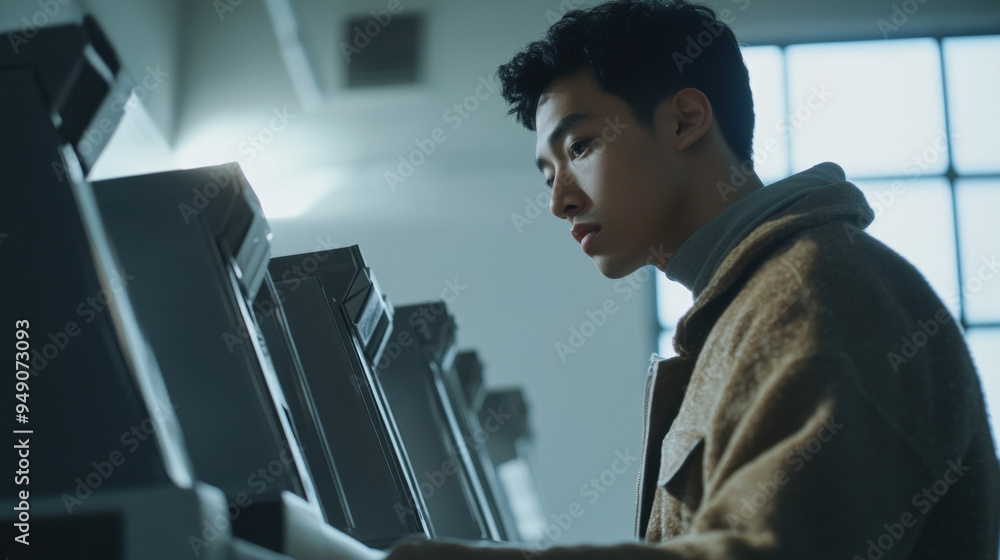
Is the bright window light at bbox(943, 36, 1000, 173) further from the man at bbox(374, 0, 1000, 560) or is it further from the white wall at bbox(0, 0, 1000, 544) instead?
the man at bbox(374, 0, 1000, 560)

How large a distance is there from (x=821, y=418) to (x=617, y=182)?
585 mm

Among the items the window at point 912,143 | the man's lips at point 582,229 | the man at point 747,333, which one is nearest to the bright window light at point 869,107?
the window at point 912,143

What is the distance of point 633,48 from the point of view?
1.36 meters

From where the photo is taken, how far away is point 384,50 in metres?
4.59

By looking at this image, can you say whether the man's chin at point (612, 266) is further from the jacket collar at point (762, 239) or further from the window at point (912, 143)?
the window at point (912, 143)

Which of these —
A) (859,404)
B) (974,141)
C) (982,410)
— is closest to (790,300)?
(859,404)

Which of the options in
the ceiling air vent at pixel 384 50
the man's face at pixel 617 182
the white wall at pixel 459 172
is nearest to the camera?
the man's face at pixel 617 182

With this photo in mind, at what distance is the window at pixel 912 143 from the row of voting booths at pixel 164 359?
284cm

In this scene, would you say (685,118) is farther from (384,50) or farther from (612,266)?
(384,50)

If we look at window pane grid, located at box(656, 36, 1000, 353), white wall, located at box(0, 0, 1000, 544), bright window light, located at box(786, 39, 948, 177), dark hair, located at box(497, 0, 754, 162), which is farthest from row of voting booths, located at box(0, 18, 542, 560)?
bright window light, located at box(786, 39, 948, 177)

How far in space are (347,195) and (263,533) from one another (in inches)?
148

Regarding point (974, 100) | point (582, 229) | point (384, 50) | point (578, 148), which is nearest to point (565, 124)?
point (578, 148)

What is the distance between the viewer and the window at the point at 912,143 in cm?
420

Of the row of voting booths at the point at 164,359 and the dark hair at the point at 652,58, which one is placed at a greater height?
the dark hair at the point at 652,58
